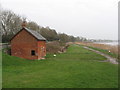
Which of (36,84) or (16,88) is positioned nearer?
(16,88)

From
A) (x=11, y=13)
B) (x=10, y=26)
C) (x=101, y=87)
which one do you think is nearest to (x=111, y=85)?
(x=101, y=87)

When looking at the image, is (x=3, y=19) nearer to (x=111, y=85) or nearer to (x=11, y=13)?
(x=11, y=13)

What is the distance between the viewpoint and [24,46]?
31.6 metres

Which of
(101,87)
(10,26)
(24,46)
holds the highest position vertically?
(10,26)

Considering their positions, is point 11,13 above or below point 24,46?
above

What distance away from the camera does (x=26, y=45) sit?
103 feet

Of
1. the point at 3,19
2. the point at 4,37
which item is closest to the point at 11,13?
the point at 3,19

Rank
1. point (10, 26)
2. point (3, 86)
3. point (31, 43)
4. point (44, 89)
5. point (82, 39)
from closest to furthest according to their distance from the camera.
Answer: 1. point (44, 89)
2. point (3, 86)
3. point (31, 43)
4. point (10, 26)
5. point (82, 39)

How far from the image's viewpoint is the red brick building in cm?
3094

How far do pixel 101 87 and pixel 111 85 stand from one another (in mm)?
836

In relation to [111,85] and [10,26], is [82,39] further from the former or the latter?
[111,85]

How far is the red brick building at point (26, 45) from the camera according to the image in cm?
3094

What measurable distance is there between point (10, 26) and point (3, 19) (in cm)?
288

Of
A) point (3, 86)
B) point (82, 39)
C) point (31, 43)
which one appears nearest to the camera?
point (3, 86)
